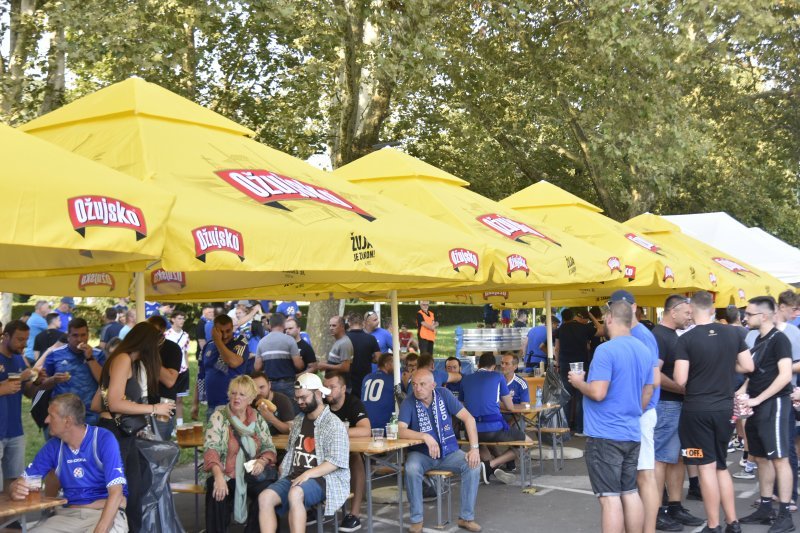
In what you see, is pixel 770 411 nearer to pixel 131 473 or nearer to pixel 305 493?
pixel 305 493

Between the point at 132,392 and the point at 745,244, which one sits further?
the point at 745,244

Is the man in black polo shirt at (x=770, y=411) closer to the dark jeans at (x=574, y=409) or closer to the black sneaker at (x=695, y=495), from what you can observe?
the black sneaker at (x=695, y=495)

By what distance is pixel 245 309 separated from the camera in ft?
53.9

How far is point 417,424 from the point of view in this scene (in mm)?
8211

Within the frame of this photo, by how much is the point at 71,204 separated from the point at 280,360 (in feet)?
24.8

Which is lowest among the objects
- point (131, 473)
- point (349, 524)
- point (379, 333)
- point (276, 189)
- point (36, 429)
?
point (349, 524)

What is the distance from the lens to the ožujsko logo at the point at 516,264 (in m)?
8.16

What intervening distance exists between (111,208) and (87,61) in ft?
31.3

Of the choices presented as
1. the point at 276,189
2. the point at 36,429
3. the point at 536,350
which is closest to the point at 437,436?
the point at 276,189

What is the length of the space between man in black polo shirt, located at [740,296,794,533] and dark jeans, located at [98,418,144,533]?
17.1ft

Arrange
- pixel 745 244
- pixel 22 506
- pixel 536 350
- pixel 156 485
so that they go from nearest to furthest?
pixel 22 506 < pixel 156 485 < pixel 536 350 < pixel 745 244

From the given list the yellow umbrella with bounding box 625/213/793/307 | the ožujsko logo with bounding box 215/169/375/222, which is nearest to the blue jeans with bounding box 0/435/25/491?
the ožujsko logo with bounding box 215/169/375/222

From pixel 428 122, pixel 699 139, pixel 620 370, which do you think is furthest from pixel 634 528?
pixel 428 122

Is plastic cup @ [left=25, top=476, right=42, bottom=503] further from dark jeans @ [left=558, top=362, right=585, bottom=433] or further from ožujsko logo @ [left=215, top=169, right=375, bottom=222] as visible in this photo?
dark jeans @ [left=558, top=362, right=585, bottom=433]
